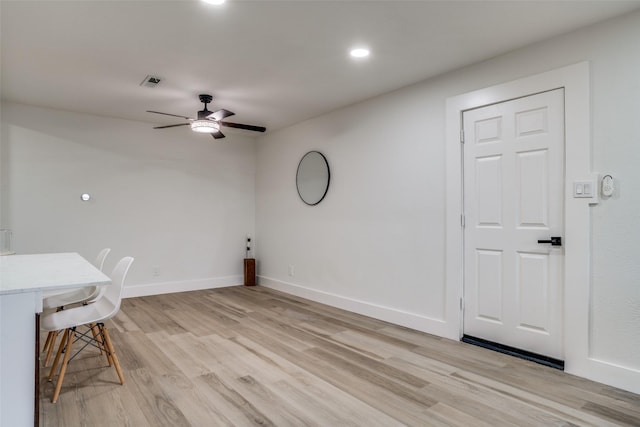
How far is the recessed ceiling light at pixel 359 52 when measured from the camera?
9.50 feet

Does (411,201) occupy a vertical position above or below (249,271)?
above

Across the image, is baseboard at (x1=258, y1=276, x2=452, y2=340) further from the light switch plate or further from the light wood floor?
the light switch plate

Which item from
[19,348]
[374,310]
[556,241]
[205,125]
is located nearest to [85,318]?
[19,348]

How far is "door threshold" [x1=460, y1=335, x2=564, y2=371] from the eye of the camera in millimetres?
2665

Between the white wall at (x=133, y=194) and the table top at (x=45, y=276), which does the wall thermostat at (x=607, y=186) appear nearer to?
the table top at (x=45, y=276)

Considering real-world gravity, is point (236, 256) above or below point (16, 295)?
below

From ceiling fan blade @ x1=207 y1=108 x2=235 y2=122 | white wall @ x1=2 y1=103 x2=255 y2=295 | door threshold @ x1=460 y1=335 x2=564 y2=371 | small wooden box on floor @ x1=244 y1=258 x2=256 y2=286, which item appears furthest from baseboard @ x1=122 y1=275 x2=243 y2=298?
door threshold @ x1=460 y1=335 x2=564 y2=371

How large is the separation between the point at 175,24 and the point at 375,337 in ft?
9.81

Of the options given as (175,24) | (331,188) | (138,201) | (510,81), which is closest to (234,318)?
(331,188)

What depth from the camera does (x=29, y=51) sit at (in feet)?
9.58

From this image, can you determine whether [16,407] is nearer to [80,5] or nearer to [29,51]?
[80,5]

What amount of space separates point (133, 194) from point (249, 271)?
6.74 ft

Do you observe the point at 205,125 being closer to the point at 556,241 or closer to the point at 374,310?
the point at 374,310

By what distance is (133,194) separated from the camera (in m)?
5.09
